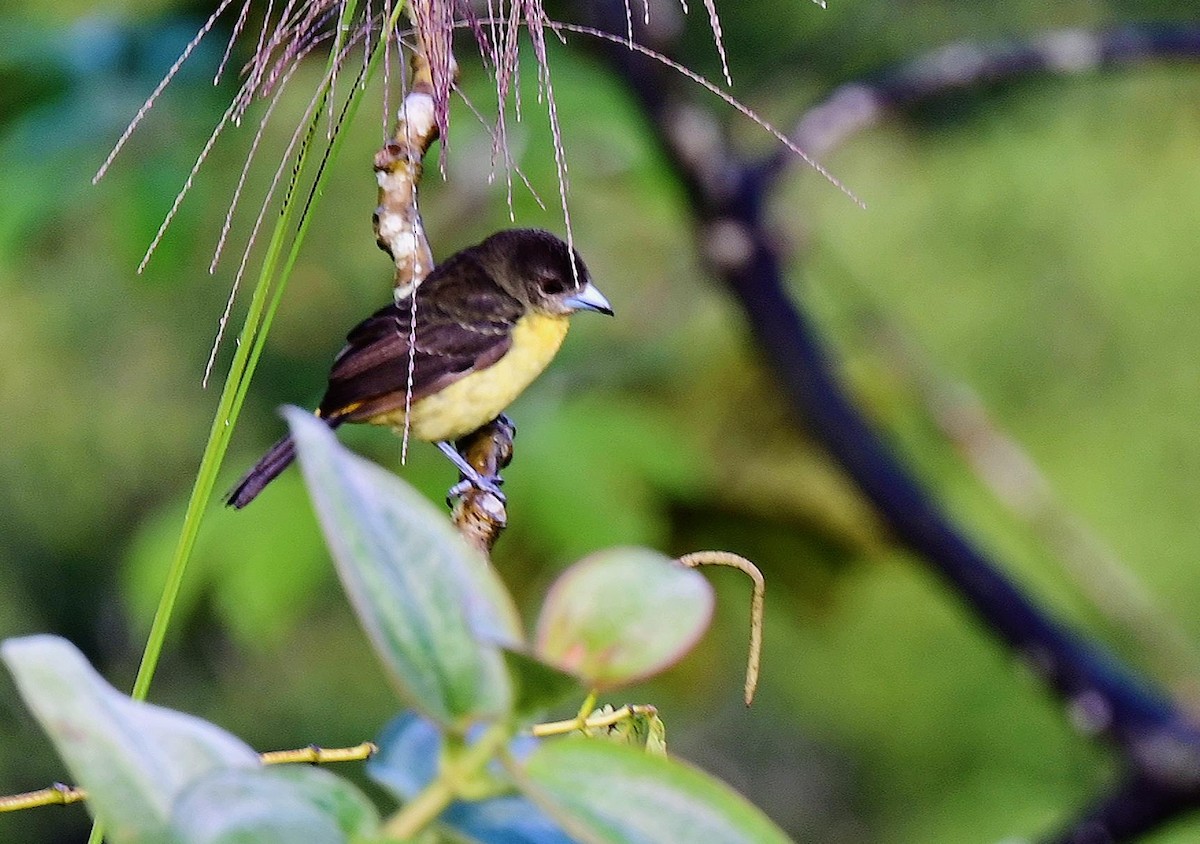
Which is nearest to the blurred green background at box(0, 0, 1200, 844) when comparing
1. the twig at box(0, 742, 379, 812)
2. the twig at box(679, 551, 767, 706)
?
the twig at box(0, 742, 379, 812)

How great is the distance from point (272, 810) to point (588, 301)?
1.15 meters

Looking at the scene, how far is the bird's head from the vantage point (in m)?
1.44

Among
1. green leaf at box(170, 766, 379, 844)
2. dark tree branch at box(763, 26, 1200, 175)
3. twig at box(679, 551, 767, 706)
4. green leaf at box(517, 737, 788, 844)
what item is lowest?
dark tree branch at box(763, 26, 1200, 175)

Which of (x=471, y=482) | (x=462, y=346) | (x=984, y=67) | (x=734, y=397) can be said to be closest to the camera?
(x=471, y=482)

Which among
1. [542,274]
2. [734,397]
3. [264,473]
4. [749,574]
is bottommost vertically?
[734,397]

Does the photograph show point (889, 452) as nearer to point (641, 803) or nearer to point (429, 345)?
point (429, 345)

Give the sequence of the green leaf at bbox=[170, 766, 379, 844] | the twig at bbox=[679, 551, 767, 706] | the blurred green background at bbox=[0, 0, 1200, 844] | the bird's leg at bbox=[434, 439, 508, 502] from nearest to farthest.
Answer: the green leaf at bbox=[170, 766, 379, 844] → the twig at bbox=[679, 551, 767, 706] → the bird's leg at bbox=[434, 439, 508, 502] → the blurred green background at bbox=[0, 0, 1200, 844]

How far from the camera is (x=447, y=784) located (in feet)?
1.07

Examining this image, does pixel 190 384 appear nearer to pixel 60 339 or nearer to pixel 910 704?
pixel 60 339

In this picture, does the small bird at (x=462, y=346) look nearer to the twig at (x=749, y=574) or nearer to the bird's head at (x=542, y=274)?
the bird's head at (x=542, y=274)

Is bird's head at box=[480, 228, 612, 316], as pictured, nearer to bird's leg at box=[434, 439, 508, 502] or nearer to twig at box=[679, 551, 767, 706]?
bird's leg at box=[434, 439, 508, 502]

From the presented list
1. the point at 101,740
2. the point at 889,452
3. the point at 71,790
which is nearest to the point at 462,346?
the point at 889,452

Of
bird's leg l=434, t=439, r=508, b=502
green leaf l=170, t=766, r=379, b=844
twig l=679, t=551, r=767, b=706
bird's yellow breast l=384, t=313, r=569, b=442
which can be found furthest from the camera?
bird's yellow breast l=384, t=313, r=569, b=442

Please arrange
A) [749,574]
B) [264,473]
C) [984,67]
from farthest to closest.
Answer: [984,67] → [264,473] → [749,574]
